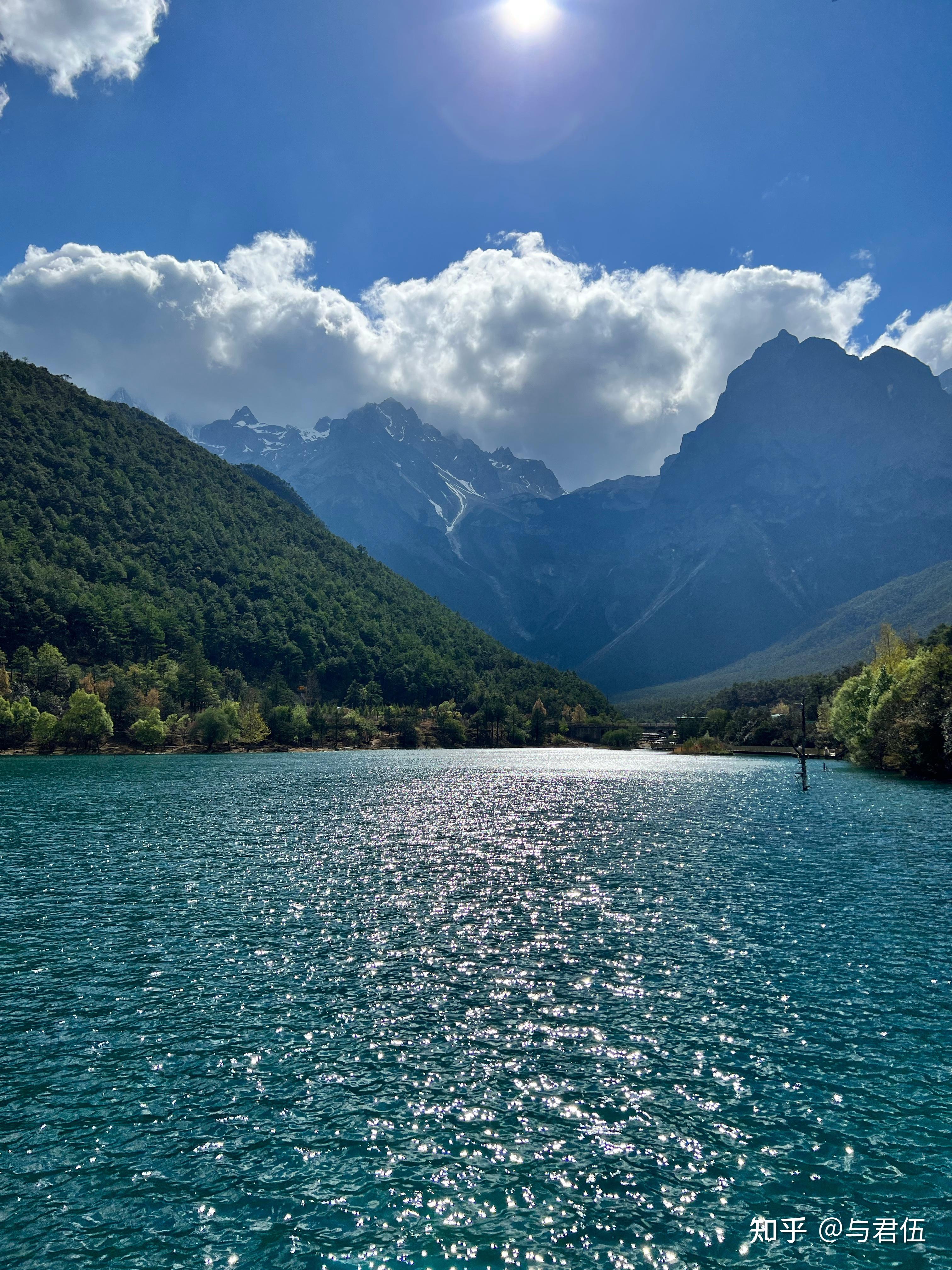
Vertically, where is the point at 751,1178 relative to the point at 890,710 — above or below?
below

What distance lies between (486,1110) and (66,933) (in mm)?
26081

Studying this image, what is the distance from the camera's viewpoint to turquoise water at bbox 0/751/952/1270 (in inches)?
574

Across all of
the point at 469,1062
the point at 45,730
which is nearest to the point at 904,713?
the point at 469,1062

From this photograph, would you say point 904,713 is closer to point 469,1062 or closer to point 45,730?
point 469,1062

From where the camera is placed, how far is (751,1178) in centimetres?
1598

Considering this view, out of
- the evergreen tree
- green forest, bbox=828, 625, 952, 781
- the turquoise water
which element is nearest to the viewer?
the turquoise water

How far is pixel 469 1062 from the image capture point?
21.7 metres

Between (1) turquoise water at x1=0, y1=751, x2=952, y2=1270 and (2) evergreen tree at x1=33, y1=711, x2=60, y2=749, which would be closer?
(1) turquoise water at x1=0, y1=751, x2=952, y2=1270

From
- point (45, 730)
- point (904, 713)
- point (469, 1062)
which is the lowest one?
point (45, 730)

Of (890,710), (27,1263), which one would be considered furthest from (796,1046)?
(890,710)

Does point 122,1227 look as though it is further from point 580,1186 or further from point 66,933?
point 66,933

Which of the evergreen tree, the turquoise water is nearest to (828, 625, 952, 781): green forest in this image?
the turquoise water

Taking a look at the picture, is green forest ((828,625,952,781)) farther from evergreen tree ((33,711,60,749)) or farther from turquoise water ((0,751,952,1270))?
evergreen tree ((33,711,60,749))

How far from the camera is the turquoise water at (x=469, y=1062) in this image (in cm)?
1457
